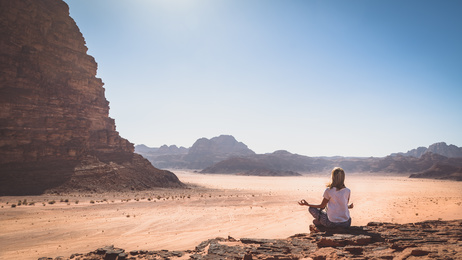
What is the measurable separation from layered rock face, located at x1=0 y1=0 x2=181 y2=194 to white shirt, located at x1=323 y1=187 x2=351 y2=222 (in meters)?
32.2

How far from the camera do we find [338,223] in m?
5.82

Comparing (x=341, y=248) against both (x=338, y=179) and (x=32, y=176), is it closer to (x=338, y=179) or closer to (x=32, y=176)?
(x=338, y=179)

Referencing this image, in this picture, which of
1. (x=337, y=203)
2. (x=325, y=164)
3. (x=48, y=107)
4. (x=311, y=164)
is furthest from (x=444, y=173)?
(x=48, y=107)

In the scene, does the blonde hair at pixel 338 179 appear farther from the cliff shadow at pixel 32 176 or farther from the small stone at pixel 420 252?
the cliff shadow at pixel 32 176

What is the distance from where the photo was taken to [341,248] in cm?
465

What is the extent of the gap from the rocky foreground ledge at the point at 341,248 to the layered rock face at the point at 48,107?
2953cm

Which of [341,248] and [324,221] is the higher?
[324,221]

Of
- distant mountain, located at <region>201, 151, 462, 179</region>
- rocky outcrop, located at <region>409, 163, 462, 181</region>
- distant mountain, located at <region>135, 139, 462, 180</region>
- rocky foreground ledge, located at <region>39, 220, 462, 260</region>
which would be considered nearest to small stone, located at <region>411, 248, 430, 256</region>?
rocky foreground ledge, located at <region>39, 220, 462, 260</region>

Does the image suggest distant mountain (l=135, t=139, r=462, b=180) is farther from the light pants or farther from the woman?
the woman

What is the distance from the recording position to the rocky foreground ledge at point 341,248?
4.04 m

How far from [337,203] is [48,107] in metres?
41.3

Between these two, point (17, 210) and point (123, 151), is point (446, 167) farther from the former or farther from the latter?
point (17, 210)

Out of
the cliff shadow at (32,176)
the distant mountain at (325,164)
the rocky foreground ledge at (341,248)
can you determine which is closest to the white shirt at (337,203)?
the rocky foreground ledge at (341,248)

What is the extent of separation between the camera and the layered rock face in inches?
1188
